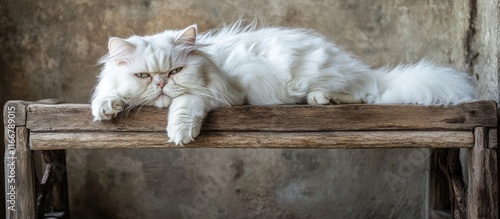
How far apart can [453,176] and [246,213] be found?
967mm

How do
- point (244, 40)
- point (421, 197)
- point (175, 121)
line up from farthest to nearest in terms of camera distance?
point (421, 197), point (244, 40), point (175, 121)

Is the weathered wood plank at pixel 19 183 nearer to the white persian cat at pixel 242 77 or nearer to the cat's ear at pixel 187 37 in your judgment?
the white persian cat at pixel 242 77

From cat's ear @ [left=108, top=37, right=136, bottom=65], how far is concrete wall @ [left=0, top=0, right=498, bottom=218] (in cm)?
86

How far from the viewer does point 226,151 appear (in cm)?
295

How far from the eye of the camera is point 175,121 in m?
1.95

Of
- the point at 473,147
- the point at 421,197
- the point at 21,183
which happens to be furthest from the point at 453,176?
the point at 21,183

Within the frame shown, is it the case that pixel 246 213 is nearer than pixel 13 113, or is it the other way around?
pixel 13 113

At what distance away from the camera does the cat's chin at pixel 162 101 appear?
6.61 ft

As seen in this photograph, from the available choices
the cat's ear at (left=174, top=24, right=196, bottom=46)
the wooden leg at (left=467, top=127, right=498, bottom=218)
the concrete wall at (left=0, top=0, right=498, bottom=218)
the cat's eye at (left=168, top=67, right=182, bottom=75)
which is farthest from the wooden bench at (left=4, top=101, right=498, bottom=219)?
the concrete wall at (left=0, top=0, right=498, bottom=218)

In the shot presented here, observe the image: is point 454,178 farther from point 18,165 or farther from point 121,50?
point 18,165

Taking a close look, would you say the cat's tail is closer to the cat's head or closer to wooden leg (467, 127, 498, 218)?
wooden leg (467, 127, 498, 218)

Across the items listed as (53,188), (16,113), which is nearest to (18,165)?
(16,113)

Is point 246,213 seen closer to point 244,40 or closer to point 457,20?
point 244,40

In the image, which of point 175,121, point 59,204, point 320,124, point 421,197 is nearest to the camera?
point 175,121
